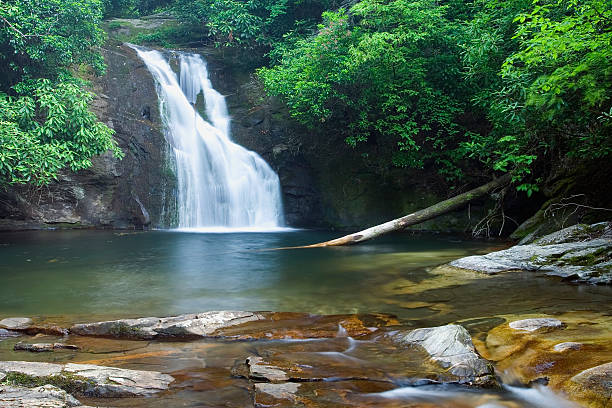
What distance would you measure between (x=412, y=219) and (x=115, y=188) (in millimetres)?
10323

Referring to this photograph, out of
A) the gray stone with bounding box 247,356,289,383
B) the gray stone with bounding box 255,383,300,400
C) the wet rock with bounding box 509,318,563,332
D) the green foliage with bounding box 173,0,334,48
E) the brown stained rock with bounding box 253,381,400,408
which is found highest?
the green foliage with bounding box 173,0,334,48

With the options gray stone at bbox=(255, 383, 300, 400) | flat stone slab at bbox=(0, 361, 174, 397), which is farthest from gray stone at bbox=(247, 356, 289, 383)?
flat stone slab at bbox=(0, 361, 174, 397)

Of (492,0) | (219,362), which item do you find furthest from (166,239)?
(492,0)

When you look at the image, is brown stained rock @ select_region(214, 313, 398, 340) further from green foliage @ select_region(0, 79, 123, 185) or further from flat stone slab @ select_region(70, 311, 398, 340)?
green foliage @ select_region(0, 79, 123, 185)

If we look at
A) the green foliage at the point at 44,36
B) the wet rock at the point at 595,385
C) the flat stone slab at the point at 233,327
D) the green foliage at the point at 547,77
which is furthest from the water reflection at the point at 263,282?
the green foliage at the point at 44,36

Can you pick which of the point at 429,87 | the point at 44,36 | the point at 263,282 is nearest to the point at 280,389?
the point at 263,282

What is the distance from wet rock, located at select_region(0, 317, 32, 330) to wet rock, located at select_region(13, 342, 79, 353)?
2.08 feet

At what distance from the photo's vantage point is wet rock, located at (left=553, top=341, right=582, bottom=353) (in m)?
3.42

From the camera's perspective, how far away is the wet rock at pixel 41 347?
159 inches

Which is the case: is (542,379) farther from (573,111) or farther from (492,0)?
(492,0)

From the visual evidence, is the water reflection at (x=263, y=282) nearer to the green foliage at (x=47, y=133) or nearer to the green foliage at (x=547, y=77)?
the green foliage at (x=47, y=133)

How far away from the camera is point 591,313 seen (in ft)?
15.0

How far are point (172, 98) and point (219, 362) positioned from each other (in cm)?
1521

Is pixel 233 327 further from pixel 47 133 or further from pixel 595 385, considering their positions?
pixel 47 133
